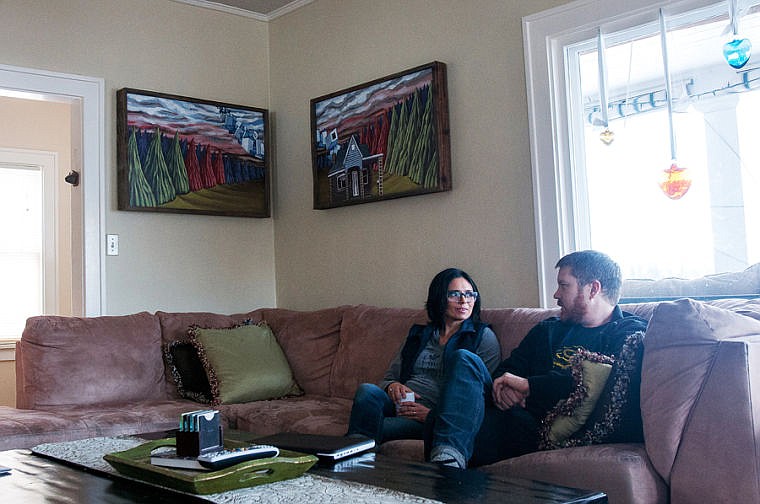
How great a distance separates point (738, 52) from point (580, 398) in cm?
148

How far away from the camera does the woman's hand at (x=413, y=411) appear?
3.01 meters

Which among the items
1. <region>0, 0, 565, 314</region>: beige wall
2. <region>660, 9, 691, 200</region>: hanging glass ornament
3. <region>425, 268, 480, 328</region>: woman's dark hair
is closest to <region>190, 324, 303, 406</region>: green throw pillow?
<region>0, 0, 565, 314</region>: beige wall

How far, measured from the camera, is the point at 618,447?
2.31m

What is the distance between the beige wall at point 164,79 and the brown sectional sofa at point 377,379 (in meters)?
0.45

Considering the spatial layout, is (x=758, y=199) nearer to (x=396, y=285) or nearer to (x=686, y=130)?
(x=686, y=130)

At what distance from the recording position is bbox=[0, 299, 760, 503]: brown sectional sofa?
2145 mm

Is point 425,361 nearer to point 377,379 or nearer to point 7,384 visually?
point 377,379

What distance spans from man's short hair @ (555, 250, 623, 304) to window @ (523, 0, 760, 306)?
544 millimetres

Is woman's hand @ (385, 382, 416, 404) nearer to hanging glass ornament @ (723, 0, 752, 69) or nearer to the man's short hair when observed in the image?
the man's short hair

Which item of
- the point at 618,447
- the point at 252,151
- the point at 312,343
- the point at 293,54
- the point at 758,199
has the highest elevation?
the point at 293,54

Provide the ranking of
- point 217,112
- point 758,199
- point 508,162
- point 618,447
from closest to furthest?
point 618,447
point 758,199
point 508,162
point 217,112

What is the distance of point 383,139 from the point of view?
4191 mm

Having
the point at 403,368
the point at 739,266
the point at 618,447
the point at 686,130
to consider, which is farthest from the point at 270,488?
the point at 686,130

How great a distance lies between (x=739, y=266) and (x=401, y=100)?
1.82 metres
